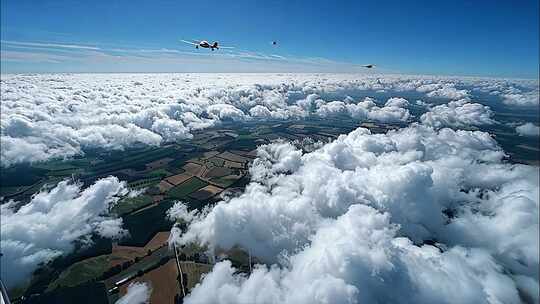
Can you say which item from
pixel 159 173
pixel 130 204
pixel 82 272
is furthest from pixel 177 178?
pixel 82 272

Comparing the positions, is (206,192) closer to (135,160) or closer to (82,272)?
(82,272)

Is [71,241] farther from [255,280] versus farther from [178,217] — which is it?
[255,280]

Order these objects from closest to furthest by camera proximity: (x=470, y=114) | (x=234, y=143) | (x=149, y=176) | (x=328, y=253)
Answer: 1. (x=328, y=253)
2. (x=470, y=114)
3. (x=149, y=176)
4. (x=234, y=143)

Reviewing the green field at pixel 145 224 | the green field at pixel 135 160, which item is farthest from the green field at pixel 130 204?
the green field at pixel 135 160

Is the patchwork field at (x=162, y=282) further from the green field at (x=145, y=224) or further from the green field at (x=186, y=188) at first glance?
the green field at (x=186, y=188)

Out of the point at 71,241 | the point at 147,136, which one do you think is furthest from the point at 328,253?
the point at 147,136

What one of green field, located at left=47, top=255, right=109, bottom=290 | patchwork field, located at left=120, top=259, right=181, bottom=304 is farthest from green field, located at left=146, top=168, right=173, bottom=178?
patchwork field, located at left=120, top=259, right=181, bottom=304
